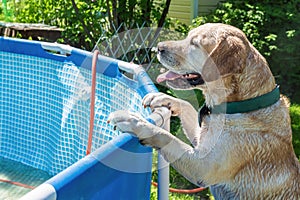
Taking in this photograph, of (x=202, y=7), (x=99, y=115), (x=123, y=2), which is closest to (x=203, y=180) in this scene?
(x=99, y=115)

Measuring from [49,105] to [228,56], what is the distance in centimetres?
237

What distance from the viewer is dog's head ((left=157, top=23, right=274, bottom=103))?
2342 millimetres

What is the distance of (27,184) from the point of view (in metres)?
4.07

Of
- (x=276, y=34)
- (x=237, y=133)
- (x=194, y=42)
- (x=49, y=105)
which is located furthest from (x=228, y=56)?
(x=276, y=34)

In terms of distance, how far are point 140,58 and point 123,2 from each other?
93 centimetres

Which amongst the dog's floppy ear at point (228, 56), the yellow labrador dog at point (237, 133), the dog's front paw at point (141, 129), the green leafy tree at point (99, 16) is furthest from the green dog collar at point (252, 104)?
the green leafy tree at point (99, 16)

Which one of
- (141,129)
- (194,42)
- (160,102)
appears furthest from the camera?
(160,102)

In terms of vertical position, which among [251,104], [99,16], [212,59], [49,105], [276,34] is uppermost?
[212,59]

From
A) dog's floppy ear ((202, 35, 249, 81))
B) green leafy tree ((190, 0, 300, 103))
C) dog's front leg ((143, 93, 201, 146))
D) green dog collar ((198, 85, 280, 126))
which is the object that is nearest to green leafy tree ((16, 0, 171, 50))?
green leafy tree ((190, 0, 300, 103))

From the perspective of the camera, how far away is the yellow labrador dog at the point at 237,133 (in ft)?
7.51

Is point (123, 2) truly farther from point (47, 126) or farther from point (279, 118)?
point (279, 118)

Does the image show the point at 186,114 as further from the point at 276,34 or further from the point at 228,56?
the point at 276,34

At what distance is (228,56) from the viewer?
2.34 meters

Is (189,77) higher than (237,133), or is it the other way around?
(189,77)
